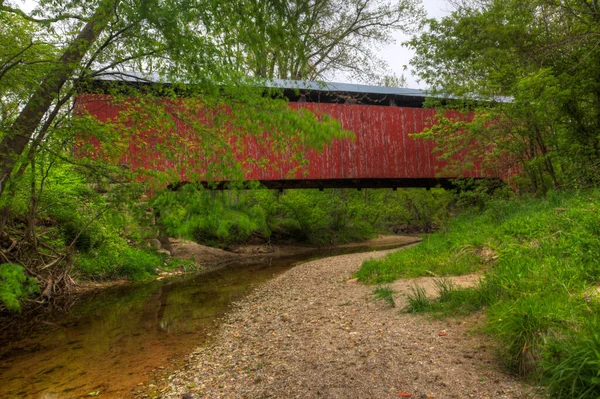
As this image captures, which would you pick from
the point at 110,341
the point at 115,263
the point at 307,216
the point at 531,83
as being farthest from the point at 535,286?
the point at 307,216

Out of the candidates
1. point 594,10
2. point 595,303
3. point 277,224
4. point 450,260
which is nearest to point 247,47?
point 595,303

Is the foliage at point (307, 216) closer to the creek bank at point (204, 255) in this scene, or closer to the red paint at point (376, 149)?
the creek bank at point (204, 255)

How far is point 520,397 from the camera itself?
2.38 m

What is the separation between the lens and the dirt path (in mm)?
2742

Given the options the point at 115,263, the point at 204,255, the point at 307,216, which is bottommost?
the point at 204,255

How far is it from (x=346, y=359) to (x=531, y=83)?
24.1 ft

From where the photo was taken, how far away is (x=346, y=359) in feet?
11.0

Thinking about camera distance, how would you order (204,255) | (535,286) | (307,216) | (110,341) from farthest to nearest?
(307,216) → (204,255) → (110,341) → (535,286)

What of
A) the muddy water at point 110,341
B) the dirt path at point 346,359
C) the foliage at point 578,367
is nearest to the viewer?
the foliage at point 578,367

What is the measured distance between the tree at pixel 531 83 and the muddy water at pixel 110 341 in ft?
25.0

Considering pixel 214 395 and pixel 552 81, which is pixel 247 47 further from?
pixel 552 81

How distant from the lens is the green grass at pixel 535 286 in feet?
7.33

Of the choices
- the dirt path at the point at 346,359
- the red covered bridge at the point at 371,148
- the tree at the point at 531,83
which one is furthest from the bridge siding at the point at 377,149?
the dirt path at the point at 346,359

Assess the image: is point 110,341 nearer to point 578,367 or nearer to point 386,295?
point 386,295
